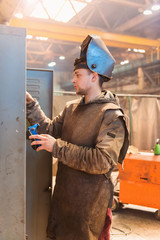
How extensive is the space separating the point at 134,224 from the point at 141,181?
0.53 meters

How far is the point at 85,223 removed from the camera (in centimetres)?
148

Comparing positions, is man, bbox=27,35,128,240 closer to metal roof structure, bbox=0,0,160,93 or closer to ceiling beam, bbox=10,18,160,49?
metal roof structure, bbox=0,0,160,93

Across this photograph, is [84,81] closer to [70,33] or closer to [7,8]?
[7,8]

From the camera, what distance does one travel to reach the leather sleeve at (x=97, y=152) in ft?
4.59

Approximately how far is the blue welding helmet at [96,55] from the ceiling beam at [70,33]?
4.21 m

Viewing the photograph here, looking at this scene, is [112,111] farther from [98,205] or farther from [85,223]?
[85,223]

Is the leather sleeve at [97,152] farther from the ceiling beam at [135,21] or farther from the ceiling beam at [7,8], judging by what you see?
the ceiling beam at [135,21]

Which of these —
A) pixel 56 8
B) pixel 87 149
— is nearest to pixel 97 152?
pixel 87 149

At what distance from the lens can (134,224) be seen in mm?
2975

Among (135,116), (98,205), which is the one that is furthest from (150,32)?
(98,205)

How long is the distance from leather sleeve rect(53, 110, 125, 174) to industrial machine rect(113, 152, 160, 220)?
1.62 m

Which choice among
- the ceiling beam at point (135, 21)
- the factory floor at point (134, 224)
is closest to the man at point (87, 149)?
the factory floor at point (134, 224)

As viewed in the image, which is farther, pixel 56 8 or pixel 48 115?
pixel 56 8

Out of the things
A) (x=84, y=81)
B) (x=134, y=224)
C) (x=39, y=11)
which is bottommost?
(x=134, y=224)
